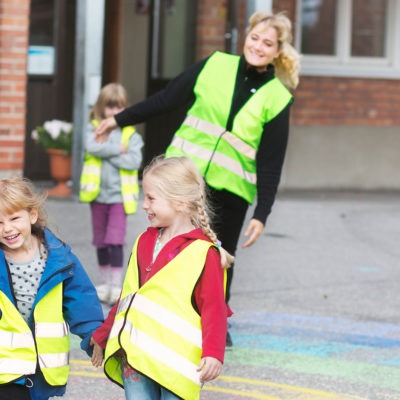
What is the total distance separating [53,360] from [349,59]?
10600 mm

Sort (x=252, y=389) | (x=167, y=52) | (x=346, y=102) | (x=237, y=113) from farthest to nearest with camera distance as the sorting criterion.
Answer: (x=346, y=102), (x=167, y=52), (x=237, y=113), (x=252, y=389)

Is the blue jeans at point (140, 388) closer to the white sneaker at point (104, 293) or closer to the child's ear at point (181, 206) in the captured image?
the child's ear at point (181, 206)

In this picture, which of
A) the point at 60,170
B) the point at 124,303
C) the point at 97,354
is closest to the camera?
the point at 124,303

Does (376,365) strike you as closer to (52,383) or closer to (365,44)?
(52,383)

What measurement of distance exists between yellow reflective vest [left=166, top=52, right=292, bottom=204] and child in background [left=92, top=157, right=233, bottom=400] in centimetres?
200

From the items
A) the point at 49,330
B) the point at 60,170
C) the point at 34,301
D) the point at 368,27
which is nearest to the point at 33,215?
the point at 34,301

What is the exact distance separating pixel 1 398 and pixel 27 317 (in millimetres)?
297

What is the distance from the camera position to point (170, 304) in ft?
14.2

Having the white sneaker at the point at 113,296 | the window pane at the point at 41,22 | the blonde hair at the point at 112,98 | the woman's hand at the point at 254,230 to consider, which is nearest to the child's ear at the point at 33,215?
the woman's hand at the point at 254,230

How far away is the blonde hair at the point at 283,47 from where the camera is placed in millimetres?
6551

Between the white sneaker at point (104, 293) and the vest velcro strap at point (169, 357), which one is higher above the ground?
the vest velcro strap at point (169, 357)

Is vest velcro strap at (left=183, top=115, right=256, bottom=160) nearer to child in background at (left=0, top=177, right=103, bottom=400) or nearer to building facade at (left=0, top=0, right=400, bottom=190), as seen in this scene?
child in background at (left=0, top=177, right=103, bottom=400)

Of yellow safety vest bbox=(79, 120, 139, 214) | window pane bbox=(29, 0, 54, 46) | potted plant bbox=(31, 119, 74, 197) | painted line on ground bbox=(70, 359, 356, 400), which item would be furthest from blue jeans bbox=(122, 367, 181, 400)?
window pane bbox=(29, 0, 54, 46)

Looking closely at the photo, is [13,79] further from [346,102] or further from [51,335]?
[51,335]
